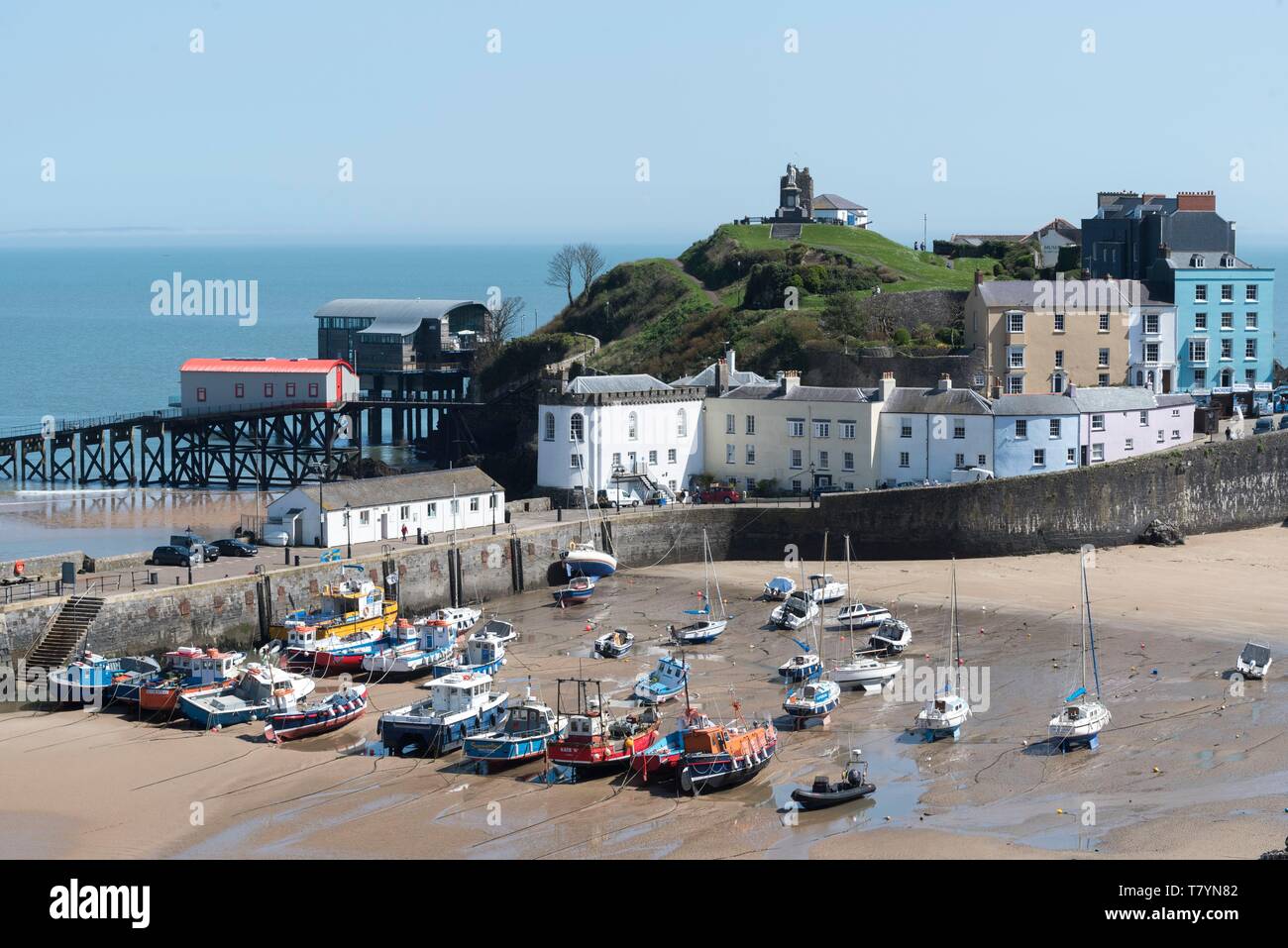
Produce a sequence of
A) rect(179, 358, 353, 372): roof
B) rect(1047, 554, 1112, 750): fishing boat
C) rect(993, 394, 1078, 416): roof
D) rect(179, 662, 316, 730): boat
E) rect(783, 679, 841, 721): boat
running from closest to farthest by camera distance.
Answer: rect(1047, 554, 1112, 750): fishing boat → rect(783, 679, 841, 721): boat → rect(179, 662, 316, 730): boat → rect(993, 394, 1078, 416): roof → rect(179, 358, 353, 372): roof

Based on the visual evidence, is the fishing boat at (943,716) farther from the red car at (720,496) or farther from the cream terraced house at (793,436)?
the cream terraced house at (793,436)

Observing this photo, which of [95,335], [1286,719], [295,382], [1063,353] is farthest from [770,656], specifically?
[95,335]

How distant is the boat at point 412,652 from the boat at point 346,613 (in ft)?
3.84

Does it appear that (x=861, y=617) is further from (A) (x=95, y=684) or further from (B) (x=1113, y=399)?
(A) (x=95, y=684)

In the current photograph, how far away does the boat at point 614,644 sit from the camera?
41.4 metres

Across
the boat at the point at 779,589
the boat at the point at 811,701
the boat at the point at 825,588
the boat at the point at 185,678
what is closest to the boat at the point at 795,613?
the boat at the point at 825,588

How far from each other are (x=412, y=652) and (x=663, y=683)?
6225 mm

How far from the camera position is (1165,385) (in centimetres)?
6488

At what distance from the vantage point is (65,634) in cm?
3956

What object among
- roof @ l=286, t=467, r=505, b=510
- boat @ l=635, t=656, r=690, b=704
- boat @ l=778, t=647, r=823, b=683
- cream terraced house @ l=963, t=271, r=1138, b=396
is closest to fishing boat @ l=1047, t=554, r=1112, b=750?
boat @ l=778, t=647, r=823, b=683

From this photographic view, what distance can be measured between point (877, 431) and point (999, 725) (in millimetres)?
21729

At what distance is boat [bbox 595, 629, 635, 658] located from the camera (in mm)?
41406

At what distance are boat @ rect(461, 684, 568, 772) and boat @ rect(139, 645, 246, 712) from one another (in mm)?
6845

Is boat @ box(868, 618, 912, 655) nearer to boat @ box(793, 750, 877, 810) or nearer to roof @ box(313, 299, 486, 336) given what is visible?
boat @ box(793, 750, 877, 810)
